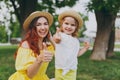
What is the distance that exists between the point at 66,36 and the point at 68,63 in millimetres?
336

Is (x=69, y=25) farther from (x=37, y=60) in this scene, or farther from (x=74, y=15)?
(x=37, y=60)

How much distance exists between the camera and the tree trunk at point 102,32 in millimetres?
17764

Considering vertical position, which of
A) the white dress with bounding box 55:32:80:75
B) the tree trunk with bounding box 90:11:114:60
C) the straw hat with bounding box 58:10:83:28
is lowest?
the tree trunk with bounding box 90:11:114:60

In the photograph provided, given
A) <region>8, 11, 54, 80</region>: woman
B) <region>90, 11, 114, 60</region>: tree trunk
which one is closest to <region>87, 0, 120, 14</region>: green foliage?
<region>90, 11, 114, 60</region>: tree trunk

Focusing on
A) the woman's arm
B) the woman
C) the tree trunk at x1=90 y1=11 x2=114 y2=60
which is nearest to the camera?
the woman's arm

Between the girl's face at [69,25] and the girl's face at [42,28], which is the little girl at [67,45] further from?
the girl's face at [42,28]

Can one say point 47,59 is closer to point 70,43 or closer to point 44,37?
point 44,37

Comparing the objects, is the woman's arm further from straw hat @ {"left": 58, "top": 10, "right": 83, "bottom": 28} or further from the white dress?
straw hat @ {"left": 58, "top": 10, "right": 83, "bottom": 28}

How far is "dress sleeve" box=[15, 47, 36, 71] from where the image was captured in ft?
13.9

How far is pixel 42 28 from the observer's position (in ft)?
14.4

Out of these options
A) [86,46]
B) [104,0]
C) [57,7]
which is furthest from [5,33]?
[86,46]

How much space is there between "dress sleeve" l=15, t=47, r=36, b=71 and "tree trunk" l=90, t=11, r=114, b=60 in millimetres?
13567

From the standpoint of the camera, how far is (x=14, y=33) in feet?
259

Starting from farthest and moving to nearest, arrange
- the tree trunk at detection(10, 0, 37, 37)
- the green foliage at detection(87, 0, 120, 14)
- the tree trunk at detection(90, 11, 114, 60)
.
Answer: the tree trunk at detection(10, 0, 37, 37), the tree trunk at detection(90, 11, 114, 60), the green foliage at detection(87, 0, 120, 14)
